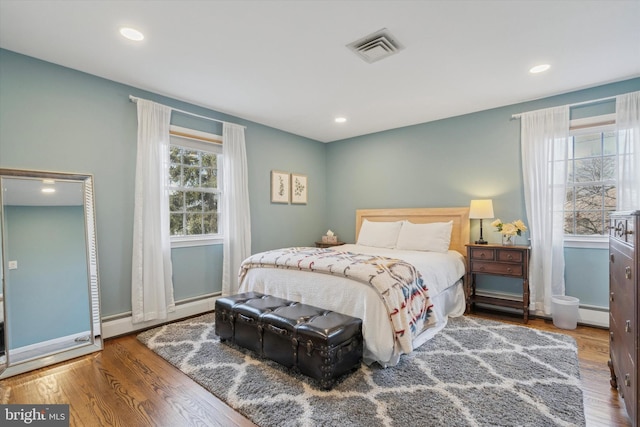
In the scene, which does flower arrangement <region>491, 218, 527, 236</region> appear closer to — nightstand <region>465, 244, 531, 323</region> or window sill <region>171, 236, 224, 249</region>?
nightstand <region>465, 244, 531, 323</region>

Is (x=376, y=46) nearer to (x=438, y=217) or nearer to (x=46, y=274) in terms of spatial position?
(x=438, y=217)

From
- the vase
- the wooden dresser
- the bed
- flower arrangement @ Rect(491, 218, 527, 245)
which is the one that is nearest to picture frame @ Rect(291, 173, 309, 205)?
the bed

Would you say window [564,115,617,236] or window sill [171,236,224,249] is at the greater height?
window [564,115,617,236]

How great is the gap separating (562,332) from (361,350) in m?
2.35

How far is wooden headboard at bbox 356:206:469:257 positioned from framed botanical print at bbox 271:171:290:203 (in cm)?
140

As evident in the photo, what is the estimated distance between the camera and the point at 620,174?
3.02 metres

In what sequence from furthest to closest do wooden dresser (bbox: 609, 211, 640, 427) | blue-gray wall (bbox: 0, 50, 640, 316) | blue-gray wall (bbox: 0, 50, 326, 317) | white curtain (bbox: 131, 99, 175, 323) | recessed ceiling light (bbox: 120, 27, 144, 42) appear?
white curtain (bbox: 131, 99, 175, 323), blue-gray wall (bbox: 0, 50, 640, 316), blue-gray wall (bbox: 0, 50, 326, 317), recessed ceiling light (bbox: 120, 27, 144, 42), wooden dresser (bbox: 609, 211, 640, 427)

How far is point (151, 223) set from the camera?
317 cm

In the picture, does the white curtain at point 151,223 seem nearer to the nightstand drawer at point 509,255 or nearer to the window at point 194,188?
the window at point 194,188

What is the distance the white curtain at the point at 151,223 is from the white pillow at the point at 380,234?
2659mm

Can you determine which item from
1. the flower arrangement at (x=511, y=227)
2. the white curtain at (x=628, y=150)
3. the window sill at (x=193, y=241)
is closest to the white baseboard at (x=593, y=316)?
the flower arrangement at (x=511, y=227)

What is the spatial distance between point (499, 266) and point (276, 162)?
3.37m

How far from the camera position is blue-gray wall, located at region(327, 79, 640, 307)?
3296 mm

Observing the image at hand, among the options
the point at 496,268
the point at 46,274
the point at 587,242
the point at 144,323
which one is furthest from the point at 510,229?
the point at 46,274
